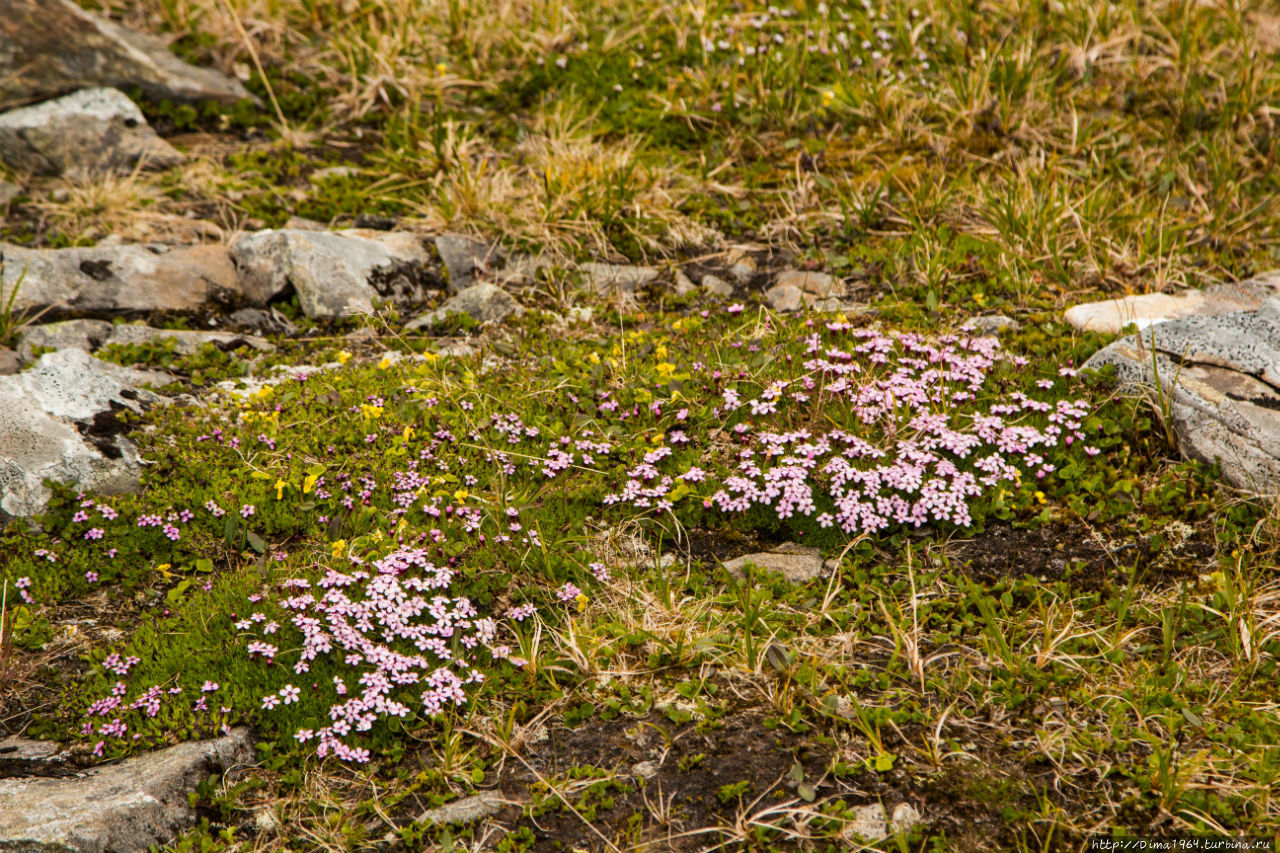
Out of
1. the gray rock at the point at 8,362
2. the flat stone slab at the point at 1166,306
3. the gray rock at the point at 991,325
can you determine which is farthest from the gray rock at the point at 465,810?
the flat stone slab at the point at 1166,306

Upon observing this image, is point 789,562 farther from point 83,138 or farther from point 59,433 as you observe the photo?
point 83,138

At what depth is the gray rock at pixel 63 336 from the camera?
21.4 feet

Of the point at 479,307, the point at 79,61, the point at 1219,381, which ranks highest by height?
the point at 79,61

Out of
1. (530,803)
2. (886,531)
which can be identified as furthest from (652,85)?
(530,803)

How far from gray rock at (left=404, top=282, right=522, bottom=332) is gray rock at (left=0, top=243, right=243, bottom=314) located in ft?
5.62

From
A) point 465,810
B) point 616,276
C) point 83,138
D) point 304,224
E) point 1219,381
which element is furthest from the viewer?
point 83,138

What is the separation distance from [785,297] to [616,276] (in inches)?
57.6

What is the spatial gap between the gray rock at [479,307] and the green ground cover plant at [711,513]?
19 cm

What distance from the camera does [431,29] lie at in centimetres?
1049

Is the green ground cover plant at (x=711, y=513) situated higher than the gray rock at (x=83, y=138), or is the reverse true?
the gray rock at (x=83, y=138)

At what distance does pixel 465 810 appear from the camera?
392 centimetres

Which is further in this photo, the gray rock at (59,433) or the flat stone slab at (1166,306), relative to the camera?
the flat stone slab at (1166,306)

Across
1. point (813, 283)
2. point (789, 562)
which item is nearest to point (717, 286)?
point (813, 283)

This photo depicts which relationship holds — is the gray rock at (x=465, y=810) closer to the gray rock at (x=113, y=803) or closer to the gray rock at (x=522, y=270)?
the gray rock at (x=113, y=803)
